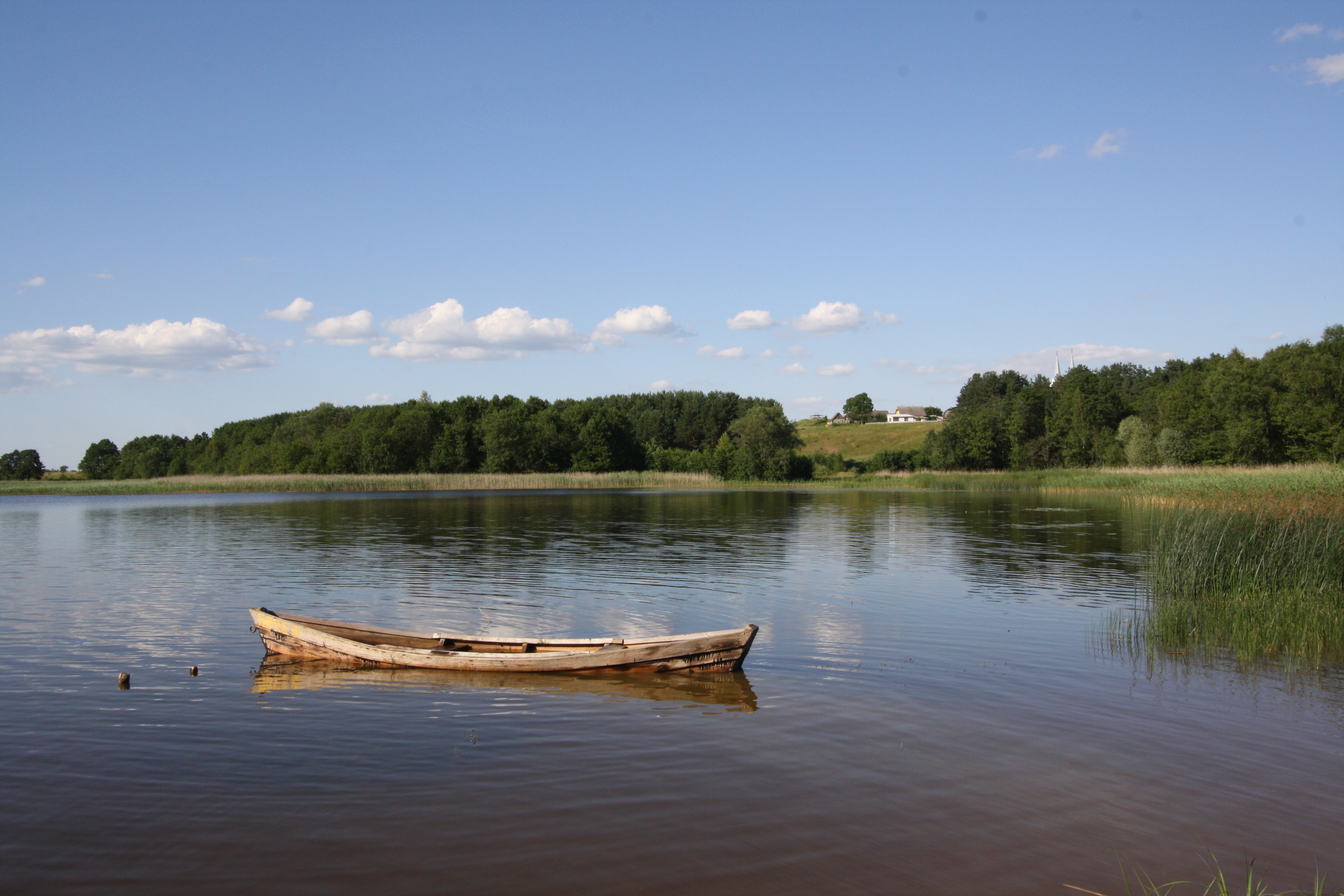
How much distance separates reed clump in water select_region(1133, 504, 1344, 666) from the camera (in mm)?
13633

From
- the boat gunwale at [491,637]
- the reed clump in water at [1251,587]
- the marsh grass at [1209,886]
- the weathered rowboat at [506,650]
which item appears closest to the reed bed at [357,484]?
the boat gunwale at [491,637]

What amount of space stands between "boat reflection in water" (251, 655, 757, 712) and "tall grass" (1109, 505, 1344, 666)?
7425 millimetres

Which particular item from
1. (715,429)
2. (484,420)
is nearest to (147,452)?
(484,420)

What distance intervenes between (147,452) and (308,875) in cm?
14600

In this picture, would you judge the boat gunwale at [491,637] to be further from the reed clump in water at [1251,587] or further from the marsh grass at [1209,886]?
the reed clump in water at [1251,587]

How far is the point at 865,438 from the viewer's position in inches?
5541

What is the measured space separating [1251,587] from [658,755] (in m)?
12.5

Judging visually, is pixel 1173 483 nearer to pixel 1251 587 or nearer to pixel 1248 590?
pixel 1248 590

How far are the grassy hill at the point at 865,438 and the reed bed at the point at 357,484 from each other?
5040 cm

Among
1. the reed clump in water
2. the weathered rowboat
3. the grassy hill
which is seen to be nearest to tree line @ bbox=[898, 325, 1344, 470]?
the grassy hill

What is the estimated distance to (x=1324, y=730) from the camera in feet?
31.4

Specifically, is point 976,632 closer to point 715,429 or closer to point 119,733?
point 119,733

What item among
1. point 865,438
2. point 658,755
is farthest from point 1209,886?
point 865,438

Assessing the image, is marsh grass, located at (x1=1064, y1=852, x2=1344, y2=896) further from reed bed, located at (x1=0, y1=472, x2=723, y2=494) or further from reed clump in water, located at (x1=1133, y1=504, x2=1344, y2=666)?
reed bed, located at (x1=0, y1=472, x2=723, y2=494)
